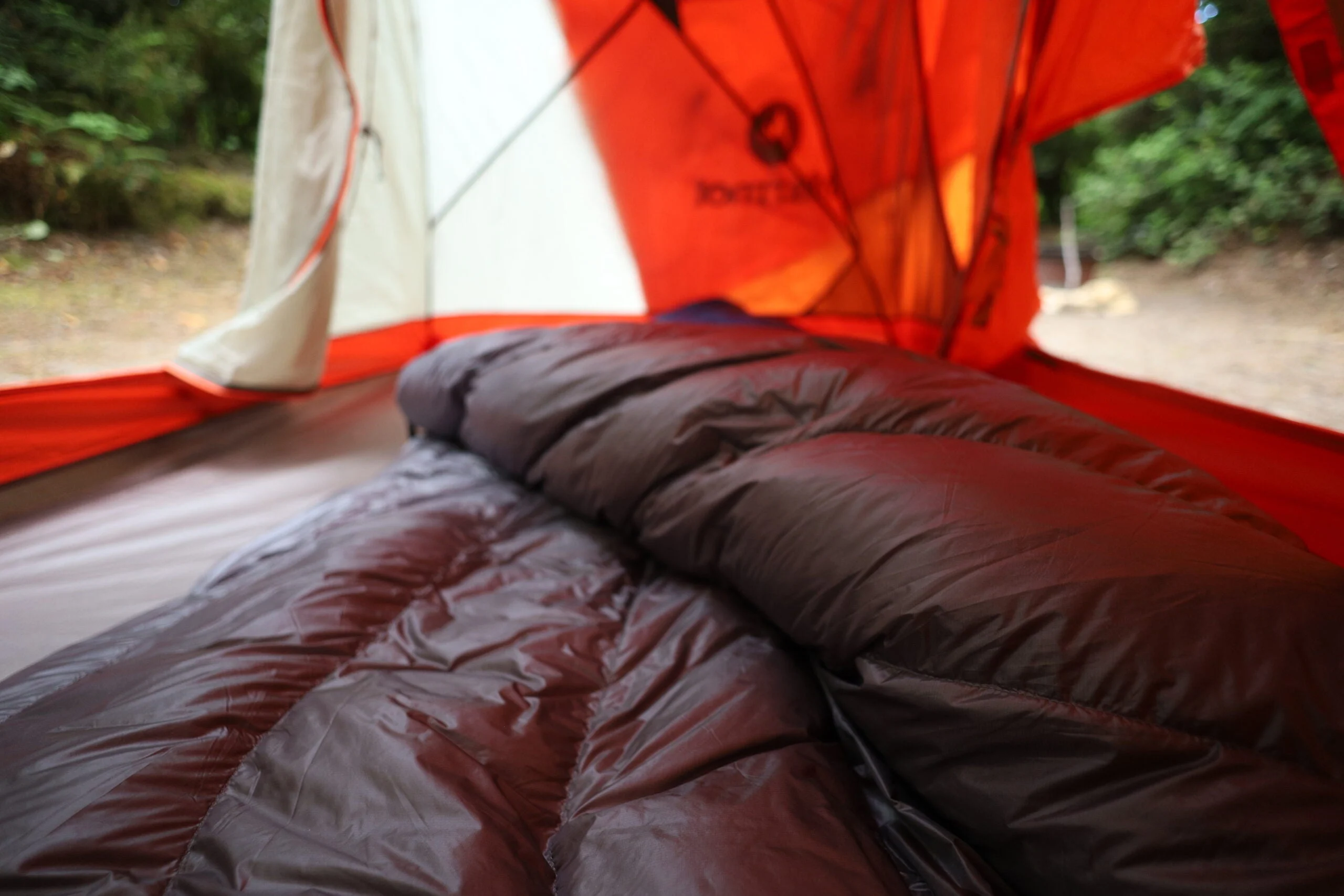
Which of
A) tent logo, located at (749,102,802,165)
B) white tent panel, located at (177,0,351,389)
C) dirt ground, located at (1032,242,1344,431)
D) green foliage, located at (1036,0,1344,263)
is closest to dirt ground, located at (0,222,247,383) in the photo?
white tent panel, located at (177,0,351,389)

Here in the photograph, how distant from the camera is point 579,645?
2.32 feet

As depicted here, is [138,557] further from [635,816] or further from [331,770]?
[635,816]

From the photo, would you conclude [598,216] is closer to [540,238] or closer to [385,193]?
[540,238]

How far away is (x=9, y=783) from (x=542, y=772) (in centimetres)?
35

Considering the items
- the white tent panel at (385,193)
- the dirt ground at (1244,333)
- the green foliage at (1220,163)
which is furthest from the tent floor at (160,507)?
the green foliage at (1220,163)

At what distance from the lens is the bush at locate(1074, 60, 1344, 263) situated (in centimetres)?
151

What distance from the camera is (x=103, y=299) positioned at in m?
1.36

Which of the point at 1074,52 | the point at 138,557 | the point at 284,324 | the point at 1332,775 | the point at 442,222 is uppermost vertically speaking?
the point at 1074,52

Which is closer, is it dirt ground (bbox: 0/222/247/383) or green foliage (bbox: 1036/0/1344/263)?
dirt ground (bbox: 0/222/247/383)

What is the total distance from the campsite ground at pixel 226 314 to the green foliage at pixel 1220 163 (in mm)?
87

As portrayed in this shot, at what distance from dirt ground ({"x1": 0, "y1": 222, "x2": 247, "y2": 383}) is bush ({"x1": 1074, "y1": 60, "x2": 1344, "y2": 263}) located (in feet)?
6.85

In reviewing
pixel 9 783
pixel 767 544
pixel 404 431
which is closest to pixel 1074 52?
pixel 767 544

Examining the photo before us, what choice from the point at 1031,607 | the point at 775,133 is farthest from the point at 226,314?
the point at 1031,607

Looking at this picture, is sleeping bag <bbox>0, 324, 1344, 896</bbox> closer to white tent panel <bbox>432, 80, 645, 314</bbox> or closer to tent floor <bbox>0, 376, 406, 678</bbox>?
tent floor <bbox>0, 376, 406, 678</bbox>
